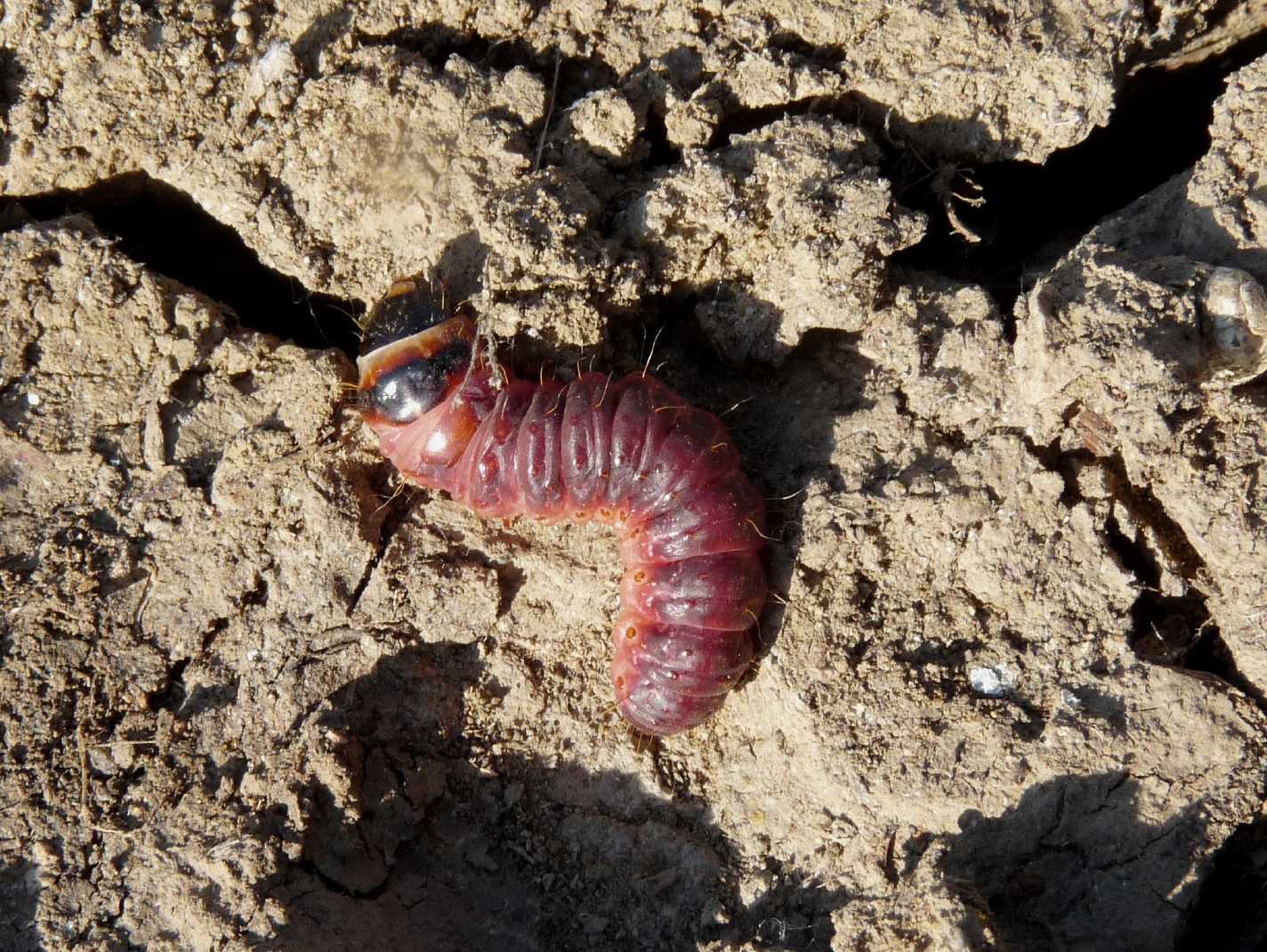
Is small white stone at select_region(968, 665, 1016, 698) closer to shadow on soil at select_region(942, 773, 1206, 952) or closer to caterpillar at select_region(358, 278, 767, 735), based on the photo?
shadow on soil at select_region(942, 773, 1206, 952)

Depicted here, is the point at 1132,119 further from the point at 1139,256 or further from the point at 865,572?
the point at 865,572

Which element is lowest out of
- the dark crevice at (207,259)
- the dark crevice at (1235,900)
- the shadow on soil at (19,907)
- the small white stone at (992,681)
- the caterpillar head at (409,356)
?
the dark crevice at (1235,900)

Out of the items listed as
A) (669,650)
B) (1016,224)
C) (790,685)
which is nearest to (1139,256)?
(1016,224)

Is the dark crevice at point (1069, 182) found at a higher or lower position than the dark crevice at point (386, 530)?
higher

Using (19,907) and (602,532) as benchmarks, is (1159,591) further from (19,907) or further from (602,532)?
(19,907)

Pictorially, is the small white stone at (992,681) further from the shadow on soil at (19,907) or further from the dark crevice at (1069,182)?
the shadow on soil at (19,907)

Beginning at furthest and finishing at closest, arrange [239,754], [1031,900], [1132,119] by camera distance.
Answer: [1132,119]
[239,754]
[1031,900]

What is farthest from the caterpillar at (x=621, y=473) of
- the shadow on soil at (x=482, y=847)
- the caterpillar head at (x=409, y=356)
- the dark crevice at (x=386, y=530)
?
the shadow on soil at (x=482, y=847)
